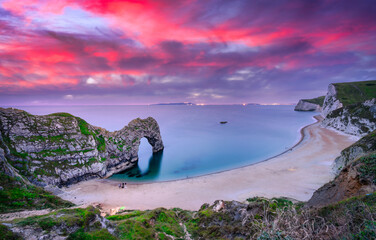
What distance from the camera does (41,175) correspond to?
85.9 feet

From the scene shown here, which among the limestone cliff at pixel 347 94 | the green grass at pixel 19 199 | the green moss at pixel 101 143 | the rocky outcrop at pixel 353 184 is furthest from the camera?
the limestone cliff at pixel 347 94

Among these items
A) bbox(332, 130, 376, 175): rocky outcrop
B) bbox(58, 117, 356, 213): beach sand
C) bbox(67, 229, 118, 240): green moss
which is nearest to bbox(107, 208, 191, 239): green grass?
bbox(67, 229, 118, 240): green moss

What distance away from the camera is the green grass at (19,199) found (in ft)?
43.0

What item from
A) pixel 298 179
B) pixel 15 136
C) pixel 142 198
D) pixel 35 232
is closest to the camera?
pixel 35 232

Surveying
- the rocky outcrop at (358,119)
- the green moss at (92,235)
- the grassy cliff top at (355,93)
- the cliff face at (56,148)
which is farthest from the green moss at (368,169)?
the grassy cliff top at (355,93)

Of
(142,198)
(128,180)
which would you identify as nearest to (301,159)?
(142,198)

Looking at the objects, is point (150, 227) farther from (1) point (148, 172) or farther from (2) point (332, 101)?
(2) point (332, 101)

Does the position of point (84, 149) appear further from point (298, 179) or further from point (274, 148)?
point (274, 148)

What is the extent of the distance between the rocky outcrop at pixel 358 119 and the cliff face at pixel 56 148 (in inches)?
3045

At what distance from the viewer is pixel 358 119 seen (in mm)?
60375

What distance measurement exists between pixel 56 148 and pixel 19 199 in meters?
18.5

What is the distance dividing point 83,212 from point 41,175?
2540 cm

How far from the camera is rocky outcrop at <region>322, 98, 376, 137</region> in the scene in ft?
182

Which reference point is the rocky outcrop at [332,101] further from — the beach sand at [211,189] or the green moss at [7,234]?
the green moss at [7,234]
